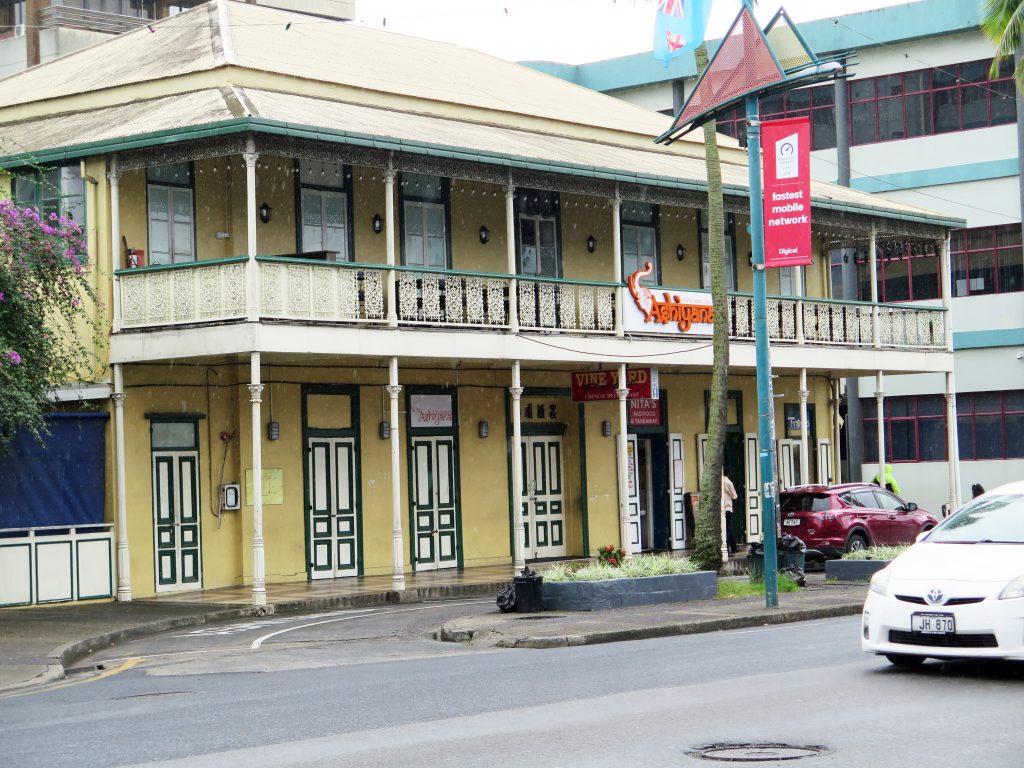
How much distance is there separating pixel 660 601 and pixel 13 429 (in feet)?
29.1

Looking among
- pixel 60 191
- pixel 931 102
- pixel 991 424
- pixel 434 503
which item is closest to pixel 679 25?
pixel 434 503

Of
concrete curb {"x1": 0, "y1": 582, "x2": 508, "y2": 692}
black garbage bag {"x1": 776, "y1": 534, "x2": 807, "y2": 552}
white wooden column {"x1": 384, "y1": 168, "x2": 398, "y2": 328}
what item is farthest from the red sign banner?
black garbage bag {"x1": 776, "y1": 534, "x2": 807, "y2": 552}

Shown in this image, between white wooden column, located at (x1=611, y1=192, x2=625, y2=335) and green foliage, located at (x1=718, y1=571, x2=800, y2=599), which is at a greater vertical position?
white wooden column, located at (x1=611, y1=192, x2=625, y2=335)

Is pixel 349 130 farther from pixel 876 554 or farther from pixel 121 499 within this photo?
pixel 876 554

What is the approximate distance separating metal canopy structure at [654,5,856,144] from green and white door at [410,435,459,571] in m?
10.6

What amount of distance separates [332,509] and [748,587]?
818 cm

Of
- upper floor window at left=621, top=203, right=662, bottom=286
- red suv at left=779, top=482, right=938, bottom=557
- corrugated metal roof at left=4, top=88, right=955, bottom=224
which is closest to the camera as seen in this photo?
corrugated metal roof at left=4, top=88, right=955, bottom=224

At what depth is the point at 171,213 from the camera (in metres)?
25.1

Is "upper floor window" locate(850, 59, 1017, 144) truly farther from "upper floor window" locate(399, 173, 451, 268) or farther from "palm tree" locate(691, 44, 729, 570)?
"palm tree" locate(691, 44, 729, 570)

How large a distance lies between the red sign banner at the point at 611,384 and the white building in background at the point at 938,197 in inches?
644

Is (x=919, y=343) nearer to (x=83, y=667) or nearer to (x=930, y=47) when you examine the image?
(x=930, y=47)

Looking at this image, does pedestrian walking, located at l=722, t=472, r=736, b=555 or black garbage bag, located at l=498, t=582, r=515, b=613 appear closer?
black garbage bag, located at l=498, t=582, r=515, b=613

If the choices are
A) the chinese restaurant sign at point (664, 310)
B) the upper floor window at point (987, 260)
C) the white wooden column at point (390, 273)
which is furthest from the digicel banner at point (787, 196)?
the upper floor window at point (987, 260)

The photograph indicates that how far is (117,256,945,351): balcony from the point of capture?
2330 cm
